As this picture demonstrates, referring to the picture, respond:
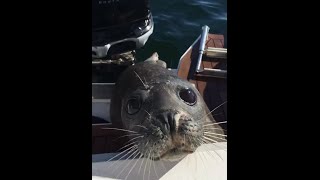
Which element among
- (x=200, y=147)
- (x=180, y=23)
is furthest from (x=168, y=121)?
(x=180, y=23)

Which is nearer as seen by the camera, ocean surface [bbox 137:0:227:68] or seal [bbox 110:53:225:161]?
seal [bbox 110:53:225:161]

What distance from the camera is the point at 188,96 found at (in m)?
2.73

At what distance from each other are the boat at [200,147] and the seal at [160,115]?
0.12 meters

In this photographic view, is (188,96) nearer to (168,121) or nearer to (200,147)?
(200,147)

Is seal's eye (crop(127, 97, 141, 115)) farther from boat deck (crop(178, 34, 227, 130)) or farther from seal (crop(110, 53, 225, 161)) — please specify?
boat deck (crop(178, 34, 227, 130))

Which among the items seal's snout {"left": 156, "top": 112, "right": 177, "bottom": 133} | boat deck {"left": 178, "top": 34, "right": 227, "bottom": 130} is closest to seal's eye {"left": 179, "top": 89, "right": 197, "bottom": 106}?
seal's snout {"left": 156, "top": 112, "right": 177, "bottom": 133}

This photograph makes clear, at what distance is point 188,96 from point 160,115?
1.56ft

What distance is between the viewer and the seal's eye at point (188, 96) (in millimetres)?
2675

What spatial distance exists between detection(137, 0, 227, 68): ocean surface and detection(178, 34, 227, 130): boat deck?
841 millimetres

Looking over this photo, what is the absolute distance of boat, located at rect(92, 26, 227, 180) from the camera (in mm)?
2402

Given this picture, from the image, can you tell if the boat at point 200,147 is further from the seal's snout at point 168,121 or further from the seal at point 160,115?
the seal's snout at point 168,121
